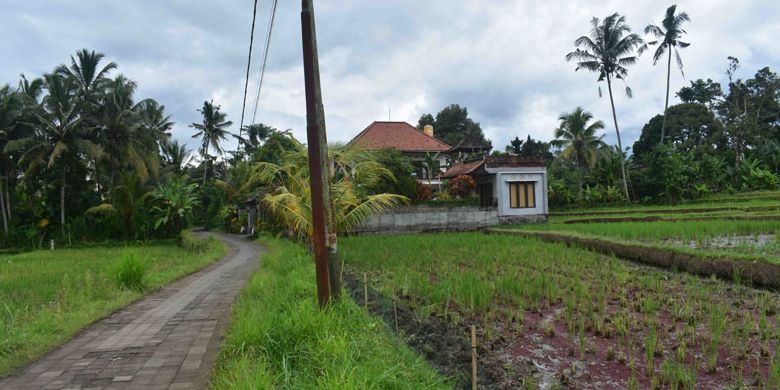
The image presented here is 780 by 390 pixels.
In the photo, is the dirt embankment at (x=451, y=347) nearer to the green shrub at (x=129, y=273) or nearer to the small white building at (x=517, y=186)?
the green shrub at (x=129, y=273)

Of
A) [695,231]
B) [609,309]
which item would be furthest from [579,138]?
[609,309]

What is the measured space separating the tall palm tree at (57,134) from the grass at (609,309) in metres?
22.6

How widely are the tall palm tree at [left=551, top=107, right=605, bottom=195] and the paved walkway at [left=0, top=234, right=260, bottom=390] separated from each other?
3026 cm

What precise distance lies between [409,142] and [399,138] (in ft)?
2.40

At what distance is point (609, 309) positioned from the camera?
259 inches

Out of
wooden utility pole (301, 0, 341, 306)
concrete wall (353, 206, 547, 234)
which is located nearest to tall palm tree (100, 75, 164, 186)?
concrete wall (353, 206, 547, 234)

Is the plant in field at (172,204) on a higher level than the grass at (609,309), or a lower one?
higher

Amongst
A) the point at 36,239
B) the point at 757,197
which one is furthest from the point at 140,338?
the point at 757,197

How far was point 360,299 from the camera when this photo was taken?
7742mm

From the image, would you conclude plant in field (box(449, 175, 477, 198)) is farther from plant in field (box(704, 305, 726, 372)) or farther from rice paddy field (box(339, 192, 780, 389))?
plant in field (box(704, 305, 726, 372))

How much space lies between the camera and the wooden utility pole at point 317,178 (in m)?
5.47

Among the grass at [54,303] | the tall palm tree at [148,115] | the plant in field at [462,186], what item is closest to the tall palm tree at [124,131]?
the tall palm tree at [148,115]

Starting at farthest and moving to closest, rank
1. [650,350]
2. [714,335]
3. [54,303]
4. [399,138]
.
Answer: [399,138], [54,303], [714,335], [650,350]

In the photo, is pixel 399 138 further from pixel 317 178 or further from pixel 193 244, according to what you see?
pixel 317 178
